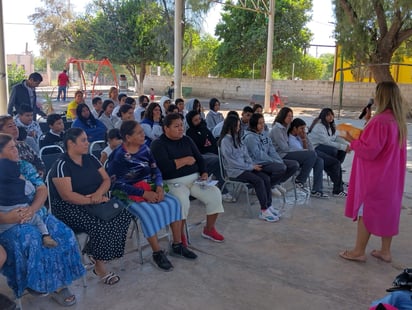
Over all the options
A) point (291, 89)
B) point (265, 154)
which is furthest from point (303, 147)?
point (291, 89)

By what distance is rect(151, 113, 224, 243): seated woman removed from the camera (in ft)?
13.6

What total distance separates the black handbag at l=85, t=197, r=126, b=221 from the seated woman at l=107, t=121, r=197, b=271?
0.23 m

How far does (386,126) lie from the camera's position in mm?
3684

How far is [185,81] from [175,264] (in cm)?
2539

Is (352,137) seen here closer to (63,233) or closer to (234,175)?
(234,175)

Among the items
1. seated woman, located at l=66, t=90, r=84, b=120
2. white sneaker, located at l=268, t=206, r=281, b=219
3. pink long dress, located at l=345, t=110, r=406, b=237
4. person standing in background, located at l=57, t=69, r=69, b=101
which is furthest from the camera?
person standing in background, located at l=57, t=69, r=69, b=101

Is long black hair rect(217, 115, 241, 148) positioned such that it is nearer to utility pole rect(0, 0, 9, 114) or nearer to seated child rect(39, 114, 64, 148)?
seated child rect(39, 114, 64, 148)

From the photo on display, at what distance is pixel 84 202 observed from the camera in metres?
3.44

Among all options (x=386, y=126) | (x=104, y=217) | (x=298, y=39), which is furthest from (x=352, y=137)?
(x=298, y=39)

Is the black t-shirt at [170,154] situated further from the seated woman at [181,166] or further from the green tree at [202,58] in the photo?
the green tree at [202,58]

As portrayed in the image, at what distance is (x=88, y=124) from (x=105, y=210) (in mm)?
2983

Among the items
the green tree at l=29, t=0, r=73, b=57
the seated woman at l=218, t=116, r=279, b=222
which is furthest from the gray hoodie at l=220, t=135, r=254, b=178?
the green tree at l=29, t=0, r=73, b=57

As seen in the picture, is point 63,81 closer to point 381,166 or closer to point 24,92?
point 24,92

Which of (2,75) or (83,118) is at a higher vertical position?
(2,75)
